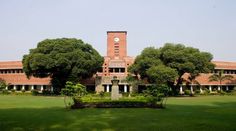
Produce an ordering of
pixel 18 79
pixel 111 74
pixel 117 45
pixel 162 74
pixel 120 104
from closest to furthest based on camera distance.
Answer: pixel 120 104, pixel 162 74, pixel 111 74, pixel 117 45, pixel 18 79

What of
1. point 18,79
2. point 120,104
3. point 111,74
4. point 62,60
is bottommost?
point 120,104

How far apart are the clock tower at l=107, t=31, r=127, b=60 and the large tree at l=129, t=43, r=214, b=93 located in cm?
1136

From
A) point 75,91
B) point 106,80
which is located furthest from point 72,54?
point 75,91

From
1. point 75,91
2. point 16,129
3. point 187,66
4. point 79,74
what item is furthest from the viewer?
point 79,74

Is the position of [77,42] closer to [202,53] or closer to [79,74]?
[79,74]

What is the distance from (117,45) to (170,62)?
16.5 meters

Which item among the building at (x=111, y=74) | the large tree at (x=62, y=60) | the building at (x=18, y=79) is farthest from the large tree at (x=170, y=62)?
the building at (x=18, y=79)

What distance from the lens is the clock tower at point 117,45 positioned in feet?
204

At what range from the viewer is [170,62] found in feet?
159

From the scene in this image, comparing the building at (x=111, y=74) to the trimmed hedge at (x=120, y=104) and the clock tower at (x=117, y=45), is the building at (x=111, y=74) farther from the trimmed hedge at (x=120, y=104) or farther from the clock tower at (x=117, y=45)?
the trimmed hedge at (x=120, y=104)

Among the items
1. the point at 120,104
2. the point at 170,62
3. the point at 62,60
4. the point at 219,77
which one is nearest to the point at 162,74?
the point at 170,62

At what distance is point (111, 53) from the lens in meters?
62.3

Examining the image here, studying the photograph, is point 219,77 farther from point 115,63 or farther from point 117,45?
point 117,45

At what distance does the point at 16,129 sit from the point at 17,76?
2130 inches
